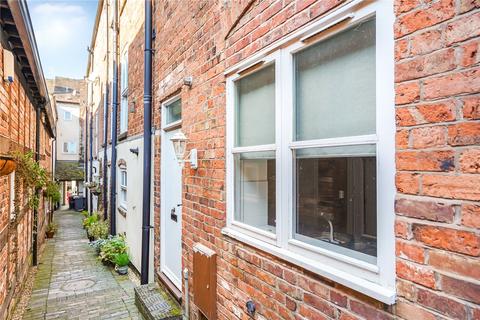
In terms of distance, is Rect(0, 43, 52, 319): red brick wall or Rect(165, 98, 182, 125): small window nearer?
Rect(0, 43, 52, 319): red brick wall

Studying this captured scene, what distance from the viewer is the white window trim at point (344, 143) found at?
134cm

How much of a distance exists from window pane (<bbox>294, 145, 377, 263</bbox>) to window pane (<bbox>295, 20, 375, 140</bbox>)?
123 mm

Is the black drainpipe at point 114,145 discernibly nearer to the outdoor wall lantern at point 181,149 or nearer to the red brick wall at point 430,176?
the outdoor wall lantern at point 181,149

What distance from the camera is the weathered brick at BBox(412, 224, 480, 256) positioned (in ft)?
3.47

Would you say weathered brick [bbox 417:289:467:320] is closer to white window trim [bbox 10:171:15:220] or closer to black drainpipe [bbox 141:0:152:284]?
black drainpipe [bbox 141:0:152:284]

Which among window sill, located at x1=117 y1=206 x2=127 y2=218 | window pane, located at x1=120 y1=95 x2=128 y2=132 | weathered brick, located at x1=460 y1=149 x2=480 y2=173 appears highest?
window pane, located at x1=120 y1=95 x2=128 y2=132

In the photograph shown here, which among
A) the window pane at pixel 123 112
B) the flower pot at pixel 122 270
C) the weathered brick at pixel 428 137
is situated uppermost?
the window pane at pixel 123 112

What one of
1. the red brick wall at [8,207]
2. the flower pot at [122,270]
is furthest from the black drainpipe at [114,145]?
the red brick wall at [8,207]

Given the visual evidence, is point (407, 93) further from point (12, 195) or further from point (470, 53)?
point (12, 195)

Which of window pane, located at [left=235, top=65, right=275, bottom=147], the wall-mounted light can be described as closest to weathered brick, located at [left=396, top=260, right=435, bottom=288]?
window pane, located at [left=235, top=65, right=275, bottom=147]

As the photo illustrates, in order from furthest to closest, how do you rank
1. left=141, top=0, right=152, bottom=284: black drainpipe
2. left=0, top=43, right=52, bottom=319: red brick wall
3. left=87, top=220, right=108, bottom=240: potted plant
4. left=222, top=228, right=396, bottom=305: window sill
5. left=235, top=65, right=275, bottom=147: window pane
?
left=87, top=220, right=108, bottom=240: potted plant < left=141, top=0, right=152, bottom=284: black drainpipe < left=0, top=43, right=52, bottom=319: red brick wall < left=235, top=65, right=275, bottom=147: window pane < left=222, top=228, right=396, bottom=305: window sill

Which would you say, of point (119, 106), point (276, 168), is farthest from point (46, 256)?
point (276, 168)

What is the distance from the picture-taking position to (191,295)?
3.33 meters

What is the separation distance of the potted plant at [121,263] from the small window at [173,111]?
3334 millimetres
